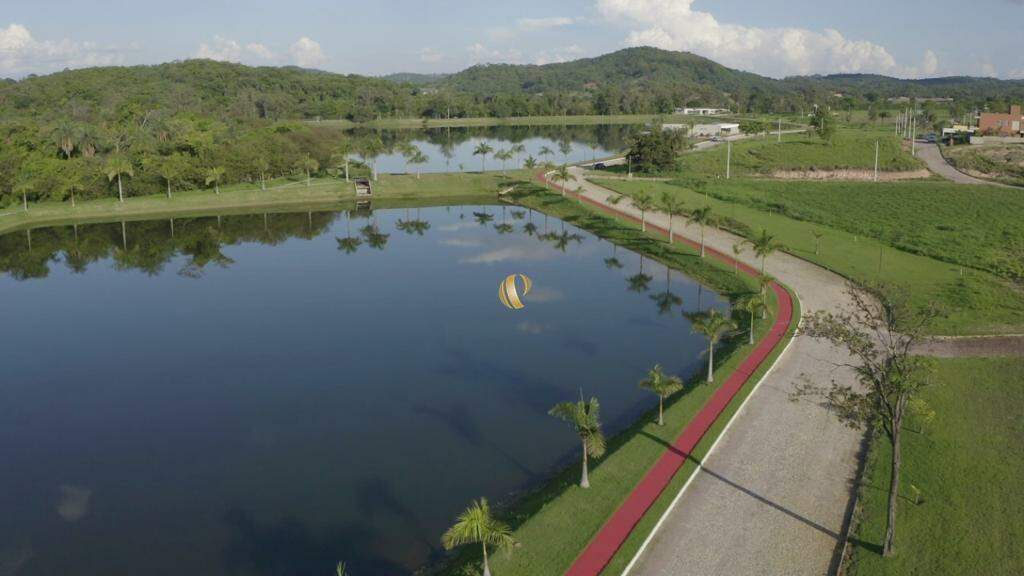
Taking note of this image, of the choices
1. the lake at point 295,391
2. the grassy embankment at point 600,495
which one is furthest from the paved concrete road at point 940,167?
the grassy embankment at point 600,495

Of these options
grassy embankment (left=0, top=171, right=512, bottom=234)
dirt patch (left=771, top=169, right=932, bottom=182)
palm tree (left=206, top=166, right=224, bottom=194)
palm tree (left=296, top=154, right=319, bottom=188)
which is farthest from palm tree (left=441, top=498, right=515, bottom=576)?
dirt patch (left=771, top=169, right=932, bottom=182)

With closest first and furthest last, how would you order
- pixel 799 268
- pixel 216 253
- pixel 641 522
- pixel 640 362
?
pixel 641 522 < pixel 640 362 < pixel 799 268 < pixel 216 253

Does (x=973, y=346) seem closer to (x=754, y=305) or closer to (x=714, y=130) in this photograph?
(x=754, y=305)

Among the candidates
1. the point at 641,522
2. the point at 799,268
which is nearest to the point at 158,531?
the point at 641,522

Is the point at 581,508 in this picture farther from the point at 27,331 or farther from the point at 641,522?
the point at 27,331

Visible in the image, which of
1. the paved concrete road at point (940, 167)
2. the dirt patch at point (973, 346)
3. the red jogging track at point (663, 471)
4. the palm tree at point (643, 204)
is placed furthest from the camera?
the paved concrete road at point (940, 167)

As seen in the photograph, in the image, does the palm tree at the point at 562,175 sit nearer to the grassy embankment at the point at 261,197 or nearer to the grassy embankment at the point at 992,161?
the grassy embankment at the point at 261,197

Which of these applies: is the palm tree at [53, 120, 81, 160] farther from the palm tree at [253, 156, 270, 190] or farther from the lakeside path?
the lakeside path
